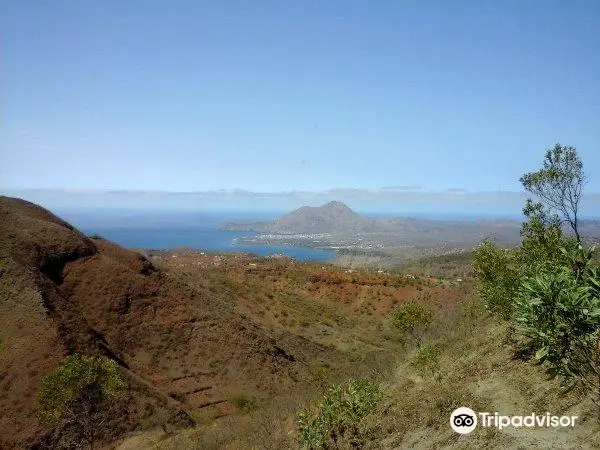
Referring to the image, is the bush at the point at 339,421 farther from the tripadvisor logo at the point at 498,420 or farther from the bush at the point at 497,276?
the bush at the point at 497,276

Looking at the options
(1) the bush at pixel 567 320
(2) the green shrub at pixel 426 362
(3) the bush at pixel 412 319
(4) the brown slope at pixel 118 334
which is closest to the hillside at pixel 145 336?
(4) the brown slope at pixel 118 334

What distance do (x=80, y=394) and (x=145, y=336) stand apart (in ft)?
33.1

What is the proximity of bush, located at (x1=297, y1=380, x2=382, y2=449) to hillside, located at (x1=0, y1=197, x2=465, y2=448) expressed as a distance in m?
9.69

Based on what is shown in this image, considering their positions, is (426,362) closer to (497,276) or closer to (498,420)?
(497,276)

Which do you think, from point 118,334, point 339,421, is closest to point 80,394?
point 118,334

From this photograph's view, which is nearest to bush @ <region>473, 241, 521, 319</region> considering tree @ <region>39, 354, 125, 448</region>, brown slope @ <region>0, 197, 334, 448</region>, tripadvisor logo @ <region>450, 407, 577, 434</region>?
tripadvisor logo @ <region>450, 407, 577, 434</region>

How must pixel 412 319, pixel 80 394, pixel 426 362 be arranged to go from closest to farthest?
pixel 80 394 < pixel 426 362 < pixel 412 319

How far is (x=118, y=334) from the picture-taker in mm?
27938

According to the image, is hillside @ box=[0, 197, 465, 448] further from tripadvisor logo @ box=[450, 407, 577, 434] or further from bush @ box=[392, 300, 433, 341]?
tripadvisor logo @ box=[450, 407, 577, 434]

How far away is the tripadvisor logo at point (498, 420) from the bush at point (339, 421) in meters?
2.82

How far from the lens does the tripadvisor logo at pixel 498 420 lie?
402 inches

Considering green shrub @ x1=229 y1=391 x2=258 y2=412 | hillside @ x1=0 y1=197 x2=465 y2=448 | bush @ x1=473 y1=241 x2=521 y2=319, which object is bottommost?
green shrub @ x1=229 y1=391 x2=258 y2=412

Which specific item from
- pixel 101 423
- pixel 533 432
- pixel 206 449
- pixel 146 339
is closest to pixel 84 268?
pixel 146 339

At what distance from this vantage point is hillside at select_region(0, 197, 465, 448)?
70.2 feet
